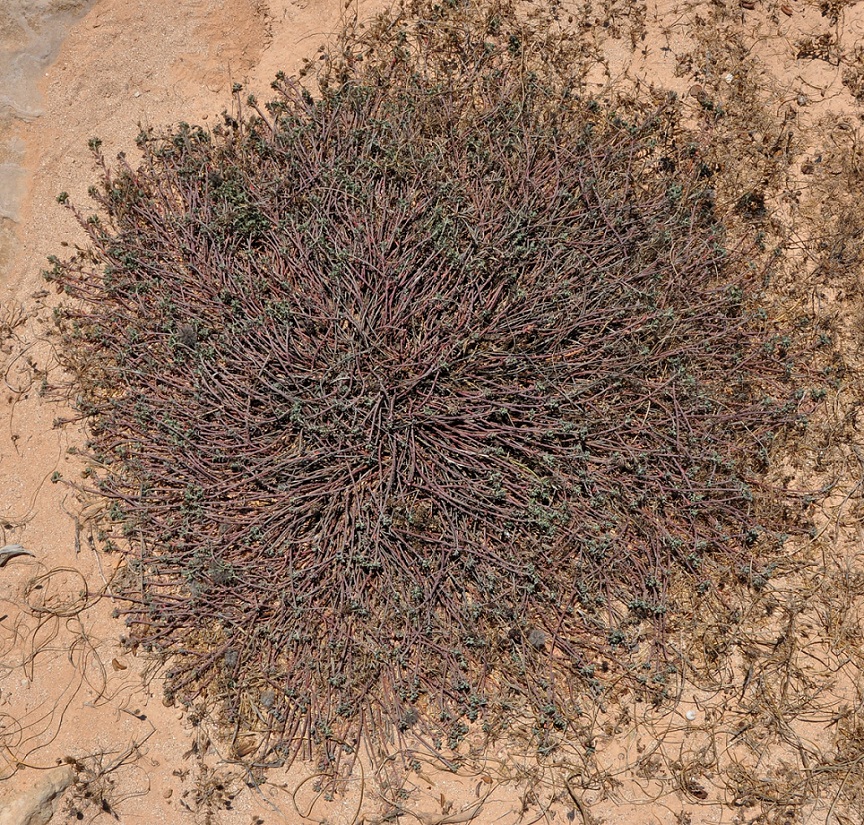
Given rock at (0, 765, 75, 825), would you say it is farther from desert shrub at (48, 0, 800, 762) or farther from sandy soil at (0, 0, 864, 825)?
desert shrub at (48, 0, 800, 762)

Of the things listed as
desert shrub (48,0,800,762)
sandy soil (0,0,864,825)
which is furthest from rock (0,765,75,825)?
desert shrub (48,0,800,762)

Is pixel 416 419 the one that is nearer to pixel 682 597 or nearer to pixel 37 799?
pixel 682 597

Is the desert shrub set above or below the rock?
above

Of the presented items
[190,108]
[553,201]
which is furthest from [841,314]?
[190,108]

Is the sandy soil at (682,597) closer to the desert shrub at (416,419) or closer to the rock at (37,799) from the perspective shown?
the rock at (37,799)

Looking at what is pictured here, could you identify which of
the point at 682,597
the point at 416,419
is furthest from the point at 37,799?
the point at 682,597

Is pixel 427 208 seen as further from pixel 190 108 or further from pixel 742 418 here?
pixel 742 418

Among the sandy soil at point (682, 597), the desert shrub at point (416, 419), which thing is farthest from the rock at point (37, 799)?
the desert shrub at point (416, 419)
